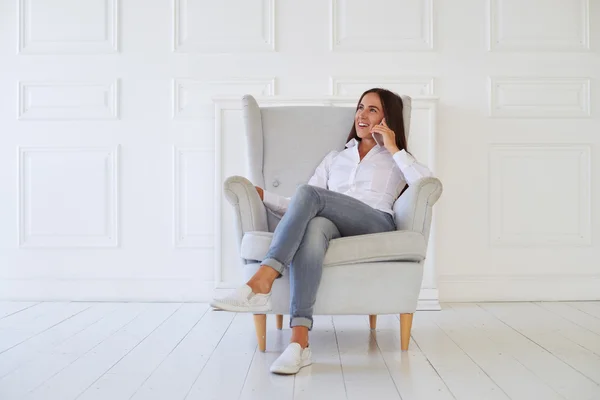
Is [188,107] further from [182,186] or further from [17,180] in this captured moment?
[17,180]

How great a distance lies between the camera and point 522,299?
3590mm

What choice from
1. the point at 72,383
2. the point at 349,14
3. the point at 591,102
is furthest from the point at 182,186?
the point at 591,102

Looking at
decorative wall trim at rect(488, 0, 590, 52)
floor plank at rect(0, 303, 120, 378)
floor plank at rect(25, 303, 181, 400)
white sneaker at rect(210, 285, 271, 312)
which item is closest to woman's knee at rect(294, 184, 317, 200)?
white sneaker at rect(210, 285, 271, 312)

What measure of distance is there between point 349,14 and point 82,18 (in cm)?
144

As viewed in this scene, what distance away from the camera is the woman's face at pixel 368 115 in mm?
2742

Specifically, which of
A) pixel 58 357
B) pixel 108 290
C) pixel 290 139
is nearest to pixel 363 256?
pixel 290 139

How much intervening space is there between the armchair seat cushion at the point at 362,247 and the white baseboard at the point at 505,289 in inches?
50.6

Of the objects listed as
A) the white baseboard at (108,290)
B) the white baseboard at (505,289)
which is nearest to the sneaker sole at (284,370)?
the white baseboard at (108,290)

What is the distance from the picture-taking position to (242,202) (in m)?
2.42

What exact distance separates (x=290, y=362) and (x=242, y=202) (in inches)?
24.5

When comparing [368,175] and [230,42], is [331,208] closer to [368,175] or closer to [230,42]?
[368,175]

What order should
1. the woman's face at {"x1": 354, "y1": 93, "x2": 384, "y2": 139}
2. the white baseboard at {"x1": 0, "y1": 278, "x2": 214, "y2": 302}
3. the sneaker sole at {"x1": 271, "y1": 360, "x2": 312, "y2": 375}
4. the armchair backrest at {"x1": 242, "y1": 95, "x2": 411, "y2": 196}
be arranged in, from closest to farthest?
the sneaker sole at {"x1": 271, "y1": 360, "x2": 312, "y2": 375}, the woman's face at {"x1": 354, "y1": 93, "x2": 384, "y2": 139}, the armchair backrest at {"x1": 242, "y1": 95, "x2": 411, "y2": 196}, the white baseboard at {"x1": 0, "y1": 278, "x2": 214, "y2": 302}

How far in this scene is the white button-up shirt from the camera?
2.57m

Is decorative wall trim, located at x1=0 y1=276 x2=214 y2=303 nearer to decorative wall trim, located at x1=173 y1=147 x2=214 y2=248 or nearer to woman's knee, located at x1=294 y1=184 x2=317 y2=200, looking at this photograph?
decorative wall trim, located at x1=173 y1=147 x2=214 y2=248
